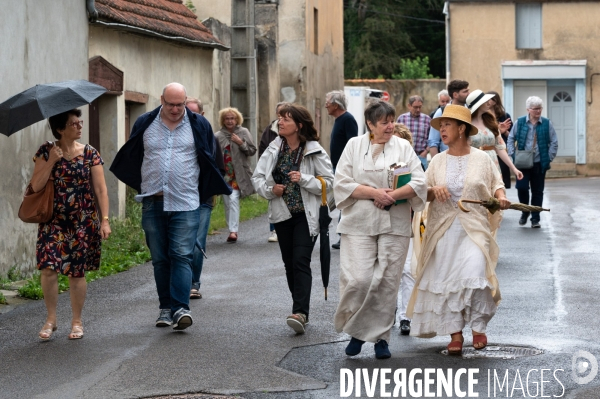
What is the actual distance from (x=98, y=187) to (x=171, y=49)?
1109 cm

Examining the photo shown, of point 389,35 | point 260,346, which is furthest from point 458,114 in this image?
point 389,35

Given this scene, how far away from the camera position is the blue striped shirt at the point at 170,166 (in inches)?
338

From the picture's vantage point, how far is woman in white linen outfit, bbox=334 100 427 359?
742 centimetres

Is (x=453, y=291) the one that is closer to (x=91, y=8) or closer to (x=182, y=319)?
(x=182, y=319)

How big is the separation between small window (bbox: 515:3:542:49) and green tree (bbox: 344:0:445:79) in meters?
14.6

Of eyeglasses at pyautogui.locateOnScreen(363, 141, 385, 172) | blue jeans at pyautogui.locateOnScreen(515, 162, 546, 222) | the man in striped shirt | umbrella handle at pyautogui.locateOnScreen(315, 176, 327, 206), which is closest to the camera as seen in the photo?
eyeglasses at pyautogui.locateOnScreen(363, 141, 385, 172)

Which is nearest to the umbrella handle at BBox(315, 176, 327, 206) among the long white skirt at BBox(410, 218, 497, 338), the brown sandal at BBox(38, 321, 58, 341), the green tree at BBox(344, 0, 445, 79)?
the long white skirt at BBox(410, 218, 497, 338)

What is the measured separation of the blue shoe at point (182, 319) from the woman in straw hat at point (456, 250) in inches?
67.1

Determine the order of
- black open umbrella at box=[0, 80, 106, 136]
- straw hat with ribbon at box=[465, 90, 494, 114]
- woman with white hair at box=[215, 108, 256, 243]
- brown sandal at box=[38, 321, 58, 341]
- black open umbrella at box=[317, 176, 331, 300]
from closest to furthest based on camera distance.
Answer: black open umbrella at box=[0, 80, 106, 136] → brown sandal at box=[38, 321, 58, 341] → black open umbrella at box=[317, 176, 331, 300] → straw hat with ribbon at box=[465, 90, 494, 114] → woman with white hair at box=[215, 108, 256, 243]

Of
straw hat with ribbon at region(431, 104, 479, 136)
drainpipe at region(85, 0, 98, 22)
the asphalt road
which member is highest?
drainpipe at region(85, 0, 98, 22)

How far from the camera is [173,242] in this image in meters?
8.65

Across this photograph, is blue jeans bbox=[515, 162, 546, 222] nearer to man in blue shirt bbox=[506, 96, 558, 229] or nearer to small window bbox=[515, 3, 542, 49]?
man in blue shirt bbox=[506, 96, 558, 229]

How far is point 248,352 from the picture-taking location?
25.2 feet

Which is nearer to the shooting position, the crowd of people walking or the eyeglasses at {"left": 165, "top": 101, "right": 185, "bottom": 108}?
the crowd of people walking
